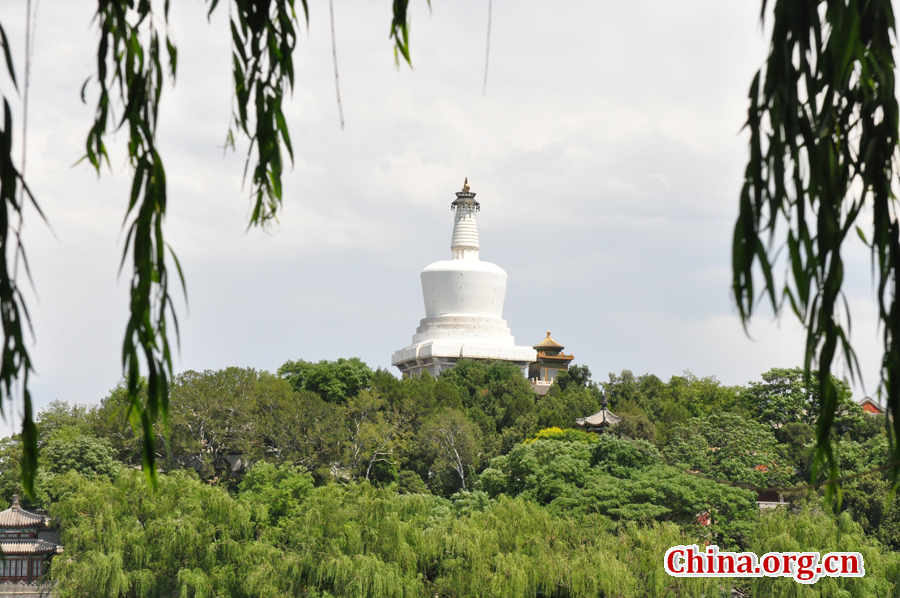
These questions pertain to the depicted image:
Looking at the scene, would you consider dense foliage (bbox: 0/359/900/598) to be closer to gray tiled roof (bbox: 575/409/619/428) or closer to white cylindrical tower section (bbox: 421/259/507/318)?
gray tiled roof (bbox: 575/409/619/428)

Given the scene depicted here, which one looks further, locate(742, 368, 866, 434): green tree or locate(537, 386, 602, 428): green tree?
locate(537, 386, 602, 428): green tree

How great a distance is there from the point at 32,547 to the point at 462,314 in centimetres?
3172

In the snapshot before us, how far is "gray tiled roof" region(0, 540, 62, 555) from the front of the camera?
31.0 meters

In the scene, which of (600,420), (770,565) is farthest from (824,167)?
(600,420)

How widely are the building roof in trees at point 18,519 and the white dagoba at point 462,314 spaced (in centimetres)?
2702

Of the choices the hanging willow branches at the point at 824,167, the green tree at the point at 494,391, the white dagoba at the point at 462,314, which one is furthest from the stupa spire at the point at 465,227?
the hanging willow branches at the point at 824,167

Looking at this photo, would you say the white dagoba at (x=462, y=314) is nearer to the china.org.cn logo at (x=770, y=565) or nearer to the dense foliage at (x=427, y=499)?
the dense foliage at (x=427, y=499)

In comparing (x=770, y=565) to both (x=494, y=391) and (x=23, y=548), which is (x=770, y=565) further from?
(x=494, y=391)

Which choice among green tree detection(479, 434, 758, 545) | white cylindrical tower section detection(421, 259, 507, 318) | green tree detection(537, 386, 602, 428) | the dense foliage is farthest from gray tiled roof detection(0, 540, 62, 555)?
white cylindrical tower section detection(421, 259, 507, 318)

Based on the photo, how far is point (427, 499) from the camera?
29.0m

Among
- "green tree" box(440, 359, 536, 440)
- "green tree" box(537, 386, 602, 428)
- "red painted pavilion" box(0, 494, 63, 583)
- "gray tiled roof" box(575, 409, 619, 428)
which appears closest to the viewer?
"red painted pavilion" box(0, 494, 63, 583)

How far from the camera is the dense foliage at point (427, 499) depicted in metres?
24.3

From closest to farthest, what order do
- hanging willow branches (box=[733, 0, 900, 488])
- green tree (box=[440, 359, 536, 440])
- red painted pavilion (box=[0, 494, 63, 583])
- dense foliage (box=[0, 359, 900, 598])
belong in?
hanging willow branches (box=[733, 0, 900, 488])
dense foliage (box=[0, 359, 900, 598])
red painted pavilion (box=[0, 494, 63, 583])
green tree (box=[440, 359, 536, 440])

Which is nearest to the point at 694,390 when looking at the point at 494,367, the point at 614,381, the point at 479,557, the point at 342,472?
the point at 614,381
